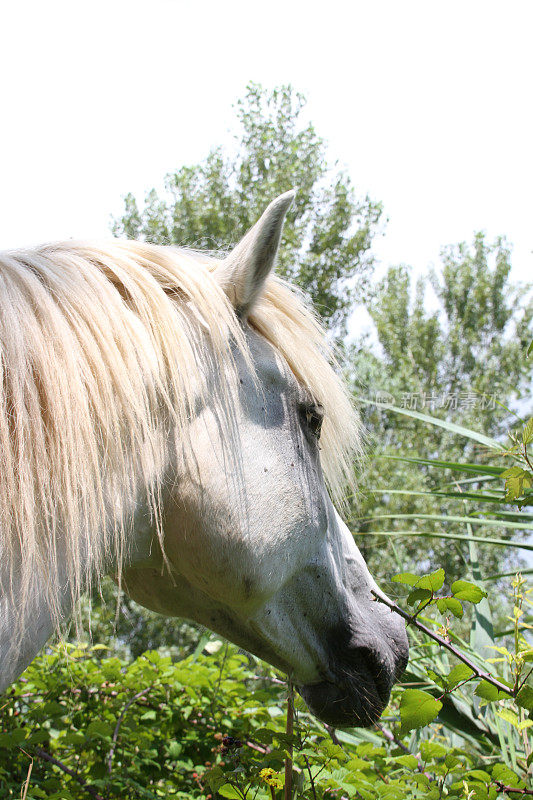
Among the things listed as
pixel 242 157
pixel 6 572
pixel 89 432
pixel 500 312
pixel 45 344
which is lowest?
pixel 500 312

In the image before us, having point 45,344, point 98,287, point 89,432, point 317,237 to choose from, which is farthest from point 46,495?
point 317,237

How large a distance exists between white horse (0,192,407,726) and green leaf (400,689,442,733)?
0.38m

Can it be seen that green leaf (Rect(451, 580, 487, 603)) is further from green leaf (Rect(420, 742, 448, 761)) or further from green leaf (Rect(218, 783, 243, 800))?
green leaf (Rect(218, 783, 243, 800))

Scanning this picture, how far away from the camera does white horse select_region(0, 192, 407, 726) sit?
1.03 meters

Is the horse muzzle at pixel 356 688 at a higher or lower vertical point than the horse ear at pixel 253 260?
lower

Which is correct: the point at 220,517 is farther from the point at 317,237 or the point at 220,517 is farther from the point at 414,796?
the point at 317,237

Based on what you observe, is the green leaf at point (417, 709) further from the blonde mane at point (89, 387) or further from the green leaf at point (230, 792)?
the blonde mane at point (89, 387)

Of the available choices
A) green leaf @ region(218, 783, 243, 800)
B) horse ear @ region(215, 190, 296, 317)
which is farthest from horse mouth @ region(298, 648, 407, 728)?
horse ear @ region(215, 190, 296, 317)

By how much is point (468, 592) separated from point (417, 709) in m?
0.19

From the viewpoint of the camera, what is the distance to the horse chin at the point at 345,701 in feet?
4.63

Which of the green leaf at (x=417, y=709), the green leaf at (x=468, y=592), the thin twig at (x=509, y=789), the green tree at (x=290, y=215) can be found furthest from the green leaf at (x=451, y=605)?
the green tree at (x=290, y=215)

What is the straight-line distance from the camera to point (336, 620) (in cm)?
137

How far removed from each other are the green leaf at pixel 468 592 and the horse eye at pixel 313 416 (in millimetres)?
515

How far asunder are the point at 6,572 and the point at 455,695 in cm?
131
